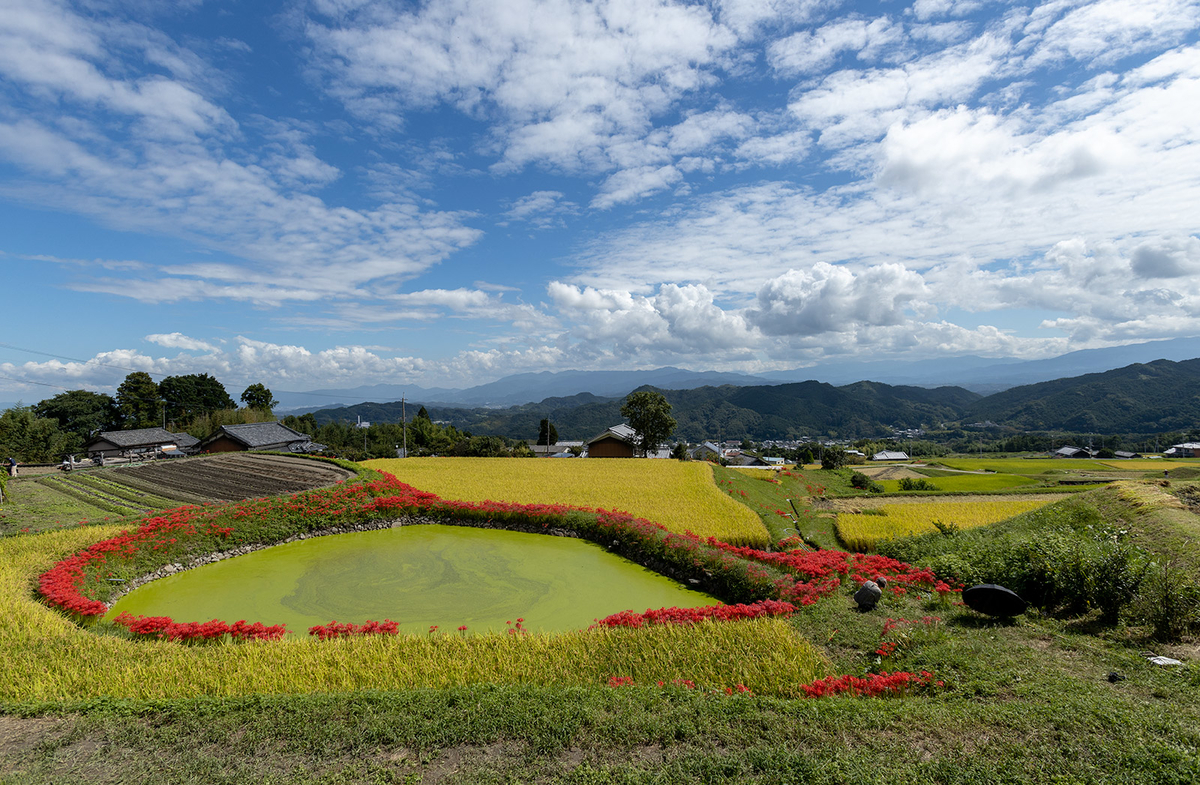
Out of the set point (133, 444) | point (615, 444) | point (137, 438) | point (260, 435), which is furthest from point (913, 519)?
point (137, 438)

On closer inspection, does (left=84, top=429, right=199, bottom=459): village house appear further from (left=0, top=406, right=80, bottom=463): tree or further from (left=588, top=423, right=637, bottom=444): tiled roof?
(left=588, top=423, right=637, bottom=444): tiled roof

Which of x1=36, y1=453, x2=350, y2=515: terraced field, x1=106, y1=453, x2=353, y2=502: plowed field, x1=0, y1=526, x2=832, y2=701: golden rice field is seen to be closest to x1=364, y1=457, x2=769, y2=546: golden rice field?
x1=106, y1=453, x2=353, y2=502: plowed field

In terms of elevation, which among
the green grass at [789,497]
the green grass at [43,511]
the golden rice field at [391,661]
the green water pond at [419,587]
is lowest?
the green grass at [789,497]

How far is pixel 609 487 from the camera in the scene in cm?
2306

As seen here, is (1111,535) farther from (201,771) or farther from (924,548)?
(201,771)

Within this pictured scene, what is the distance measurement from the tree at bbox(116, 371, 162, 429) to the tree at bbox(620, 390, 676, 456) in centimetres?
5397

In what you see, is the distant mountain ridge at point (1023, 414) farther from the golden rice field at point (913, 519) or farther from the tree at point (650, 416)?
the golden rice field at point (913, 519)

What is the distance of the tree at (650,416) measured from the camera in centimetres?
4419

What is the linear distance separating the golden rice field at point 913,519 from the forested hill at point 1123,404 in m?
136

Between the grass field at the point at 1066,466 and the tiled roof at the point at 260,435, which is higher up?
the tiled roof at the point at 260,435

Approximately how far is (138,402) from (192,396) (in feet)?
20.5

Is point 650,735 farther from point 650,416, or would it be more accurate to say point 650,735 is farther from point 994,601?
point 650,416

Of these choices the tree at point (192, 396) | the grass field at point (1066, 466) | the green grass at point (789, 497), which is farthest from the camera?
the tree at point (192, 396)

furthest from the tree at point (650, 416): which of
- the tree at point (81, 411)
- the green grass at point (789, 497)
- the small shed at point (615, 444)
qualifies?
the tree at point (81, 411)
